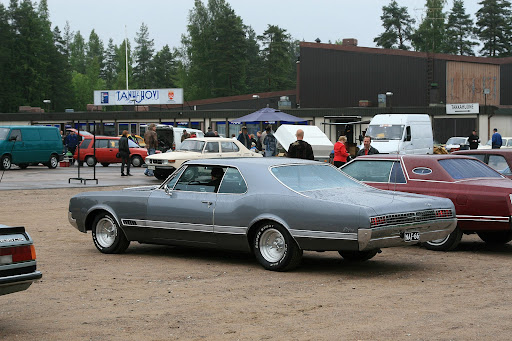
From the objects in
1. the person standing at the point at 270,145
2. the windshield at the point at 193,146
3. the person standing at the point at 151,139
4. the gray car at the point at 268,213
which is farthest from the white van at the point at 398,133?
the gray car at the point at 268,213

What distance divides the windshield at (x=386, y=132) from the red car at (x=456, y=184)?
20.5m

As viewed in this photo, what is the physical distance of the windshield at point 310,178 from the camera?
10.4 m

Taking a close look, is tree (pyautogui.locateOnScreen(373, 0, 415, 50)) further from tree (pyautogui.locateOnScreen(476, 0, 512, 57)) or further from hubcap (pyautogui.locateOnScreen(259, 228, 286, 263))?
hubcap (pyautogui.locateOnScreen(259, 228, 286, 263))

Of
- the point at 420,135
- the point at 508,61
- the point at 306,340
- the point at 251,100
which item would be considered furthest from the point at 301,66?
the point at 306,340

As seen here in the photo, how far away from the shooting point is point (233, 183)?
10.8 m

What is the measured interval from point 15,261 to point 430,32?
118 meters

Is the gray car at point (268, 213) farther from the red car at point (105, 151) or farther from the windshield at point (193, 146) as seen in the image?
the red car at point (105, 151)

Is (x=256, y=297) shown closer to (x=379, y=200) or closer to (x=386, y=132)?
(x=379, y=200)

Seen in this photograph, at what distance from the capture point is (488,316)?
750 cm

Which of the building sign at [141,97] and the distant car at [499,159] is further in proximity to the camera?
the building sign at [141,97]

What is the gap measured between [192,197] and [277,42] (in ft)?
373

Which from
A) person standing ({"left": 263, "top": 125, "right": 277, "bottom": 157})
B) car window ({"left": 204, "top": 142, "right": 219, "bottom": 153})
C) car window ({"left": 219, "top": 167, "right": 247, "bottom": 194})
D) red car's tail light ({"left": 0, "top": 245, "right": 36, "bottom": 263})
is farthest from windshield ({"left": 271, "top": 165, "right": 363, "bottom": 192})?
car window ({"left": 204, "top": 142, "right": 219, "bottom": 153})

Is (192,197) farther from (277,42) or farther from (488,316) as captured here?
(277,42)

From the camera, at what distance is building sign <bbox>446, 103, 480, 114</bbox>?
1991 inches
